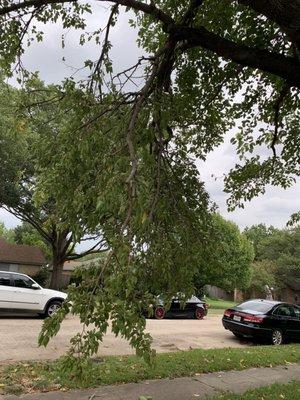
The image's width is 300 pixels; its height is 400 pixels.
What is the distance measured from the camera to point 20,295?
15953mm

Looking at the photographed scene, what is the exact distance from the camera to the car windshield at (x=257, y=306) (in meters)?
15.7

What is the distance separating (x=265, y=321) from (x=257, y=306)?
2.98 feet

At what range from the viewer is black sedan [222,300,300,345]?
49.7 feet

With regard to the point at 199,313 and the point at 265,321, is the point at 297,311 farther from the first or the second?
the point at 199,313

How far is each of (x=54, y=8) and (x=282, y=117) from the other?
203 inches

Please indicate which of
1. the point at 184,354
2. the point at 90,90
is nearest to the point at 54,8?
the point at 90,90

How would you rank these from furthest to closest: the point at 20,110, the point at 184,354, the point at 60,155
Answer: the point at 184,354, the point at 20,110, the point at 60,155

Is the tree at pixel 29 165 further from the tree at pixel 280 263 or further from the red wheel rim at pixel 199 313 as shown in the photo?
the tree at pixel 280 263

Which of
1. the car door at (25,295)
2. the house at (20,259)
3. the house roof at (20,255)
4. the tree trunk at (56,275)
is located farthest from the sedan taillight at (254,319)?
the house roof at (20,255)

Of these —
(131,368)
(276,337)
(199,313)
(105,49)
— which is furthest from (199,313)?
(105,49)

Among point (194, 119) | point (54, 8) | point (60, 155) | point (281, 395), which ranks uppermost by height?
point (54, 8)

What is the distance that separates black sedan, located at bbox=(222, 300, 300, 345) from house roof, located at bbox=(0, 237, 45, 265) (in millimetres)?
32164

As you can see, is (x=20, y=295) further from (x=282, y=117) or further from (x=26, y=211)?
(x=26, y=211)

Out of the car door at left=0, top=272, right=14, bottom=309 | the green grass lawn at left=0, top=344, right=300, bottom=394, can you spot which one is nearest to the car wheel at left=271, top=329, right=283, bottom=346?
the green grass lawn at left=0, top=344, right=300, bottom=394
